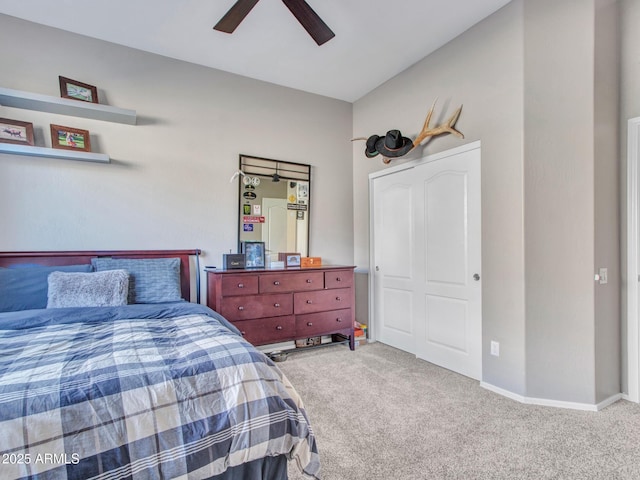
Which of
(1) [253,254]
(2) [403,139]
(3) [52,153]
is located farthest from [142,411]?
(2) [403,139]

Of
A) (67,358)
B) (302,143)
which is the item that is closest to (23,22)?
(302,143)

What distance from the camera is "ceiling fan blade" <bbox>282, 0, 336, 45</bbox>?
1.97 metres

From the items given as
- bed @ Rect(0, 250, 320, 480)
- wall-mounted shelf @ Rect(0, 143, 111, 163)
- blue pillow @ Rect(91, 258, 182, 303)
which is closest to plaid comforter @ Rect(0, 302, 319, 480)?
bed @ Rect(0, 250, 320, 480)

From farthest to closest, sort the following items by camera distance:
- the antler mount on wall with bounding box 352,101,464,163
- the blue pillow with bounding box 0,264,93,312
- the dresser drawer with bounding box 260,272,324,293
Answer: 1. the dresser drawer with bounding box 260,272,324,293
2. the antler mount on wall with bounding box 352,101,464,163
3. the blue pillow with bounding box 0,264,93,312

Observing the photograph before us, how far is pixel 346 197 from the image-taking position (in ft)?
13.9

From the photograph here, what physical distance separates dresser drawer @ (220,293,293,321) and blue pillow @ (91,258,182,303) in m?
0.45

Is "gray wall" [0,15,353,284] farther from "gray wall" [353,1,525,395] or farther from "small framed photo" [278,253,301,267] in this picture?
"gray wall" [353,1,525,395]

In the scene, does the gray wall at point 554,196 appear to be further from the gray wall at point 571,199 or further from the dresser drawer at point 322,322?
the dresser drawer at point 322,322

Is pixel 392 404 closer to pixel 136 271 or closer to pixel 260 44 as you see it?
pixel 136 271

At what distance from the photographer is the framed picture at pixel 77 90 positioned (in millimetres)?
2738

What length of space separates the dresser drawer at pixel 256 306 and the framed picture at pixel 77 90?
205 centimetres

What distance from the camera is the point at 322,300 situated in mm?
3506

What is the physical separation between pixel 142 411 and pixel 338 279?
2.66 meters

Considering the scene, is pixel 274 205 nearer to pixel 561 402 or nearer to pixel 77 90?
pixel 77 90
